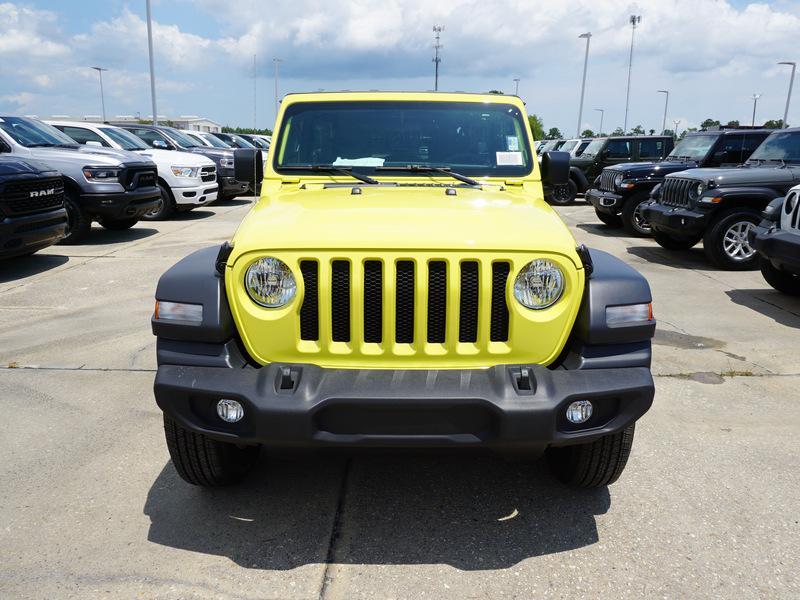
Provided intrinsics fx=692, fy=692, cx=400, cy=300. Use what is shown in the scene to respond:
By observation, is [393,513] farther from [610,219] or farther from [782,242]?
[610,219]

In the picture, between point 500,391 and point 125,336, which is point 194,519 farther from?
point 125,336

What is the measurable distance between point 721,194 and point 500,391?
7.56 meters

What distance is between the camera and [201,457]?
296cm

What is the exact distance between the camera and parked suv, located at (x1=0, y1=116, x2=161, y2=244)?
9.93m

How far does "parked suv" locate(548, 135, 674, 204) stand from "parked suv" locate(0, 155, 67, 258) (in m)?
11.6

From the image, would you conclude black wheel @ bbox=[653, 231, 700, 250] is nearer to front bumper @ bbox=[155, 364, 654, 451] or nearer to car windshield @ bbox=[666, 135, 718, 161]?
car windshield @ bbox=[666, 135, 718, 161]

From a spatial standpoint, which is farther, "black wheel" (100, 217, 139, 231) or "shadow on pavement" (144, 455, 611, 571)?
"black wheel" (100, 217, 139, 231)

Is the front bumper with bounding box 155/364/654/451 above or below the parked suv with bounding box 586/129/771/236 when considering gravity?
below

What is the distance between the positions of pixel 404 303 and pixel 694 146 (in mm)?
11192

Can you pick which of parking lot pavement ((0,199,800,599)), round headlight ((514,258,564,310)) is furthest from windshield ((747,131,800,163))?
round headlight ((514,258,564,310))

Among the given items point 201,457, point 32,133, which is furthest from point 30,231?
point 201,457

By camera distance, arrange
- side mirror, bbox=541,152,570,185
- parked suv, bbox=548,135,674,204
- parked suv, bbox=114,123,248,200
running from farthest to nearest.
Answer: parked suv, bbox=548,135,674,204, parked suv, bbox=114,123,248,200, side mirror, bbox=541,152,570,185

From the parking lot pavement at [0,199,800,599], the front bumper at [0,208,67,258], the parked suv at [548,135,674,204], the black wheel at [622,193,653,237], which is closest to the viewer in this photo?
the parking lot pavement at [0,199,800,599]

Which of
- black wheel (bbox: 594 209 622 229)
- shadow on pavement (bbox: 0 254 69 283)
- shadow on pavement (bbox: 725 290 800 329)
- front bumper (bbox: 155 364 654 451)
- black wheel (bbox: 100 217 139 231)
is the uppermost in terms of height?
front bumper (bbox: 155 364 654 451)
